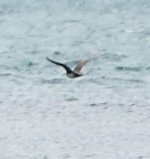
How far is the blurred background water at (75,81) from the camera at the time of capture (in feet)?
37.3

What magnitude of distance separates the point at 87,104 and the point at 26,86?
1.27 metres

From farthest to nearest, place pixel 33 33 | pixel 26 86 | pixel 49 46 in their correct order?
pixel 33 33 < pixel 49 46 < pixel 26 86

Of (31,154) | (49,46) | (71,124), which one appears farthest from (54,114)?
(49,46)

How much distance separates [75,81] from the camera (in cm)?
1412

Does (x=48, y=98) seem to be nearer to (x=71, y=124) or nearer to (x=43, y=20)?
(x=71, y=124)

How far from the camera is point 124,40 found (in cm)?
1733

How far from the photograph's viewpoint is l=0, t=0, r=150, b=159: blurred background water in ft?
37.3

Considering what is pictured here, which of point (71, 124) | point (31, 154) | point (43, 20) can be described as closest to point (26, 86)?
point (71, 124)

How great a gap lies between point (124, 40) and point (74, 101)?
456 centimetres

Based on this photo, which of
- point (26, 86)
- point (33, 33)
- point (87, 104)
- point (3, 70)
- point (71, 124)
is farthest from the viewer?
point (33, 33)

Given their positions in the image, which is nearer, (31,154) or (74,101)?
(31,154)

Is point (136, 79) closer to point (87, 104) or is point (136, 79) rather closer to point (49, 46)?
point (87, 104)

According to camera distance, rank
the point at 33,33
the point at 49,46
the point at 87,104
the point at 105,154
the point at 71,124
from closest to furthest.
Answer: the point at 105,154, the point at 71,124, the point at 87,104, the point at 49,46, the point at 33,33

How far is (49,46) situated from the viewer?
16.8 metres
